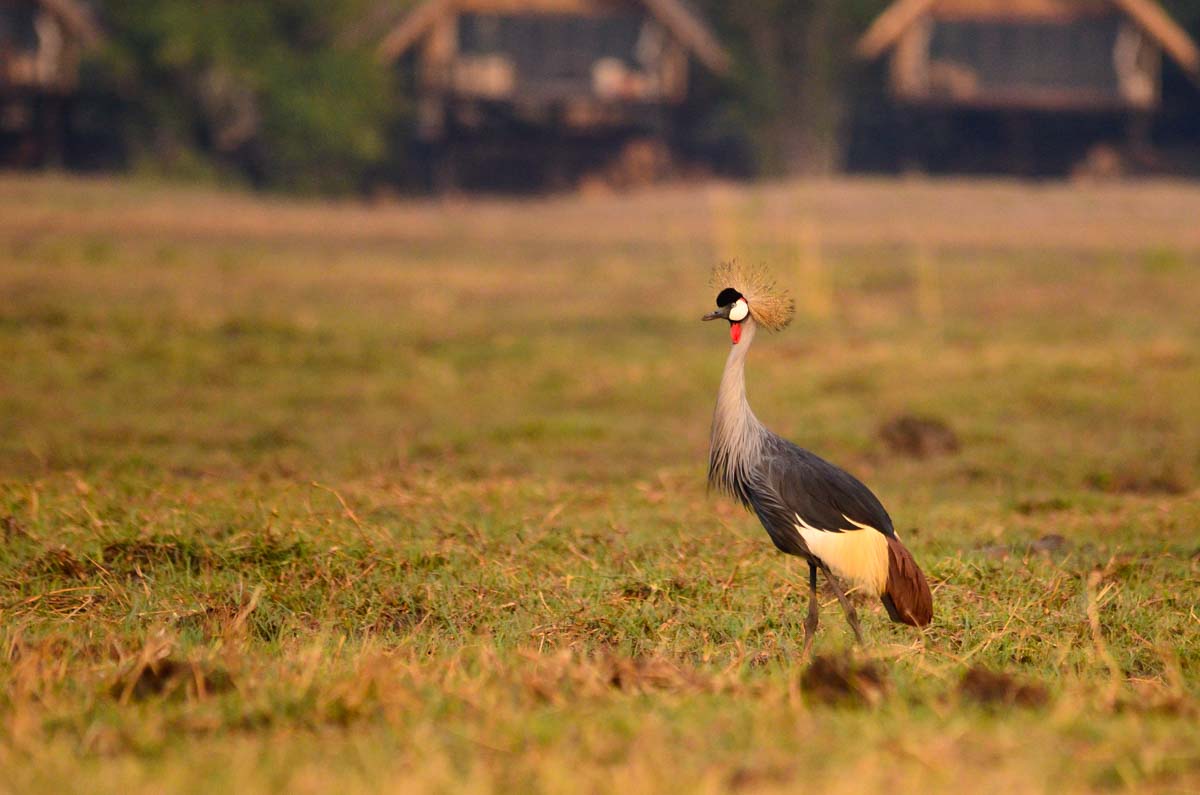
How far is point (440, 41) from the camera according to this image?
37.8 m

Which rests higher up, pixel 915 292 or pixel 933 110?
pixel 933 110

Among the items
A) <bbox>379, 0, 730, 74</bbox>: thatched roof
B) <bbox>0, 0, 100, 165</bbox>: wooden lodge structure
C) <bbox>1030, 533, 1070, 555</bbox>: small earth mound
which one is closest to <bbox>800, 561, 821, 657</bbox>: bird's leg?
<bbox>1030, 533, 1070, 555</bbox>: small earth mound

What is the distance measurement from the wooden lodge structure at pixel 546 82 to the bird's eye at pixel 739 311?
105ft

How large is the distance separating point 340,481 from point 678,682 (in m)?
4.93

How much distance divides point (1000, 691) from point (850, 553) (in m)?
1.16

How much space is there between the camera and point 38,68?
3859 centimetres

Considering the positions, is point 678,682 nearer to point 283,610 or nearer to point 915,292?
point 283,610

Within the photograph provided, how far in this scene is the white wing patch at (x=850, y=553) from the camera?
5617 millimetres

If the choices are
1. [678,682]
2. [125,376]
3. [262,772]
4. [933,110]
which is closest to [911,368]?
[125,376]

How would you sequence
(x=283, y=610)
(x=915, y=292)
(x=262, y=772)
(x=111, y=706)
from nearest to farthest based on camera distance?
(x=262, y=772) < (x=111, y=706) < (x=283, y=610) < (x=915, y=292)

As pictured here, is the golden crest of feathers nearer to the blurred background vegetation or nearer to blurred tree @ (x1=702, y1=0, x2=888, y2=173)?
the blurred background vegetation

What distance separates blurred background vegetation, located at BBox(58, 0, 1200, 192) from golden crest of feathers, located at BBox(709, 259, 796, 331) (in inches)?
1176

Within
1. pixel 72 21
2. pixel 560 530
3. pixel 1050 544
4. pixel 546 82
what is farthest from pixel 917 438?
pixel 72 21

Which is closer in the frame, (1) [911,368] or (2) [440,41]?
(1) [911,368]
